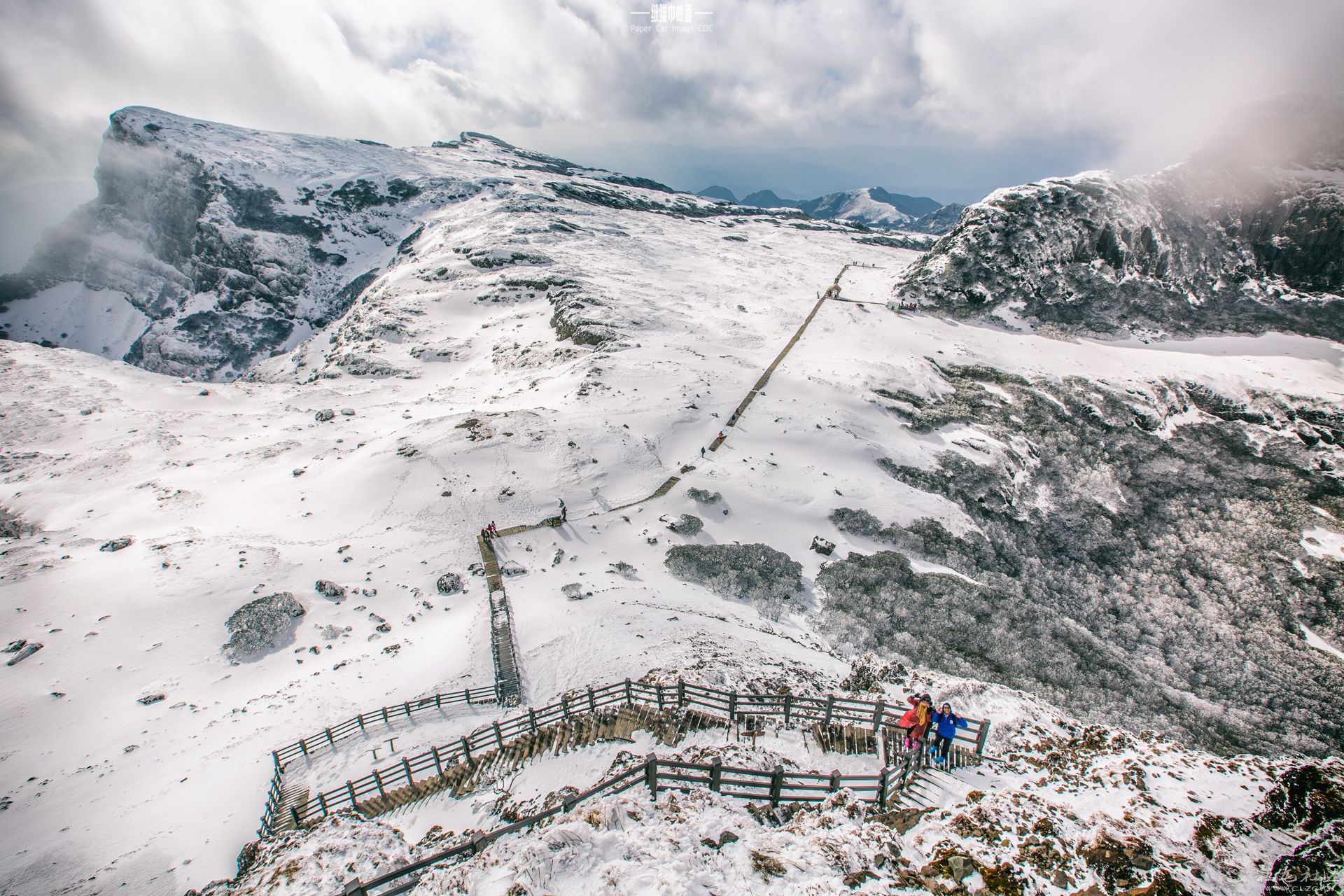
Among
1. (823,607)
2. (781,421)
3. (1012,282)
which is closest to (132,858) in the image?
(823,607)

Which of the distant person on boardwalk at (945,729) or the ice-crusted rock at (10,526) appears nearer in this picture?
the distant person on boardwalk at (945,729)

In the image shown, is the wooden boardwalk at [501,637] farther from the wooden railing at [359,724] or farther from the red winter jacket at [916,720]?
the red winter jacket at [916,720]

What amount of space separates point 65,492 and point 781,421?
174 ft

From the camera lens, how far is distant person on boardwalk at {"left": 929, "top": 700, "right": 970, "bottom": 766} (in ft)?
42.0

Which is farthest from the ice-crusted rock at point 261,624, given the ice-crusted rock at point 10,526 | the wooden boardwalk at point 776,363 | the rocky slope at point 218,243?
the rocky slope at point 218,243

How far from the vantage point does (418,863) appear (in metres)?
8.88

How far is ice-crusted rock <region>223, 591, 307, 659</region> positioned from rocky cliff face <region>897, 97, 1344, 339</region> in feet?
277

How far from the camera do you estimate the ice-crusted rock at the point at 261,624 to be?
76.4ft

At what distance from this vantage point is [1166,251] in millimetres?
84688

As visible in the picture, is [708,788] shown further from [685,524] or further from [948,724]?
[685,524]

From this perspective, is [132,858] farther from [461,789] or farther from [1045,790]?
[1045,790]

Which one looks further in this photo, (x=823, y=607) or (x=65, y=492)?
(x=65, y=492)

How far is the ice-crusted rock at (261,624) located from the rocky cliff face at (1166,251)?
277ft

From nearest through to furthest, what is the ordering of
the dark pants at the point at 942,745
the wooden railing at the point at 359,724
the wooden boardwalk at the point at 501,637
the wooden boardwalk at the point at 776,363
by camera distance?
1. the dark pants at the point at 942,745
2. the wooden railing at the point at 359,724
3. the wooden boardwalk at the point at 501,637
4. the wooden boardwalk at the point at 776,363
